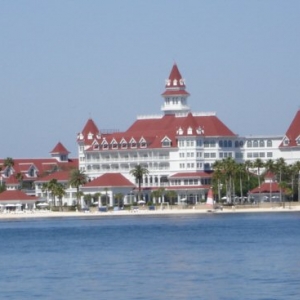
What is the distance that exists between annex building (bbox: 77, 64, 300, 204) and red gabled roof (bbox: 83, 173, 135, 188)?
1.65 ft

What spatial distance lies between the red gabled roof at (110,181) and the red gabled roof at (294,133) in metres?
22.3

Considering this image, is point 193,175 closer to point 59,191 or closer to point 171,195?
point 171,195

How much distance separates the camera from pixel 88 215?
540 feet

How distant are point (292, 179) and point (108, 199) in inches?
1072

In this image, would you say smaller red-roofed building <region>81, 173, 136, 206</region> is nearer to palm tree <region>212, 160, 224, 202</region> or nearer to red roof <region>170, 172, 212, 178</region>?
red roof <region>170, 172, 212, 178</region>

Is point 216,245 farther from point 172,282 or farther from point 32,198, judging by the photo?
point 32,198

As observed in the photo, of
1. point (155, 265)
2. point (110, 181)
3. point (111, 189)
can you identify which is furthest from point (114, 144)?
point (155, 265)

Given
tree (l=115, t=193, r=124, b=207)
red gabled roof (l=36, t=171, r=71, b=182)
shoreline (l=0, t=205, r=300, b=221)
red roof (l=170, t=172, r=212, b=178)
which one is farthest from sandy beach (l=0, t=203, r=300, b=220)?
red gabled roof (l=36, t=171, r=71, b=182)

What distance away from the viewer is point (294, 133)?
191 metres

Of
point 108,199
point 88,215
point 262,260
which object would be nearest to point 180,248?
point 262,260

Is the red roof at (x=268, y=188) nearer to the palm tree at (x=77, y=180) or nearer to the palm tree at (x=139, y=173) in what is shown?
the palm tree at (x=139, y=173)

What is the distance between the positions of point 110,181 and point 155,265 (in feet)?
374

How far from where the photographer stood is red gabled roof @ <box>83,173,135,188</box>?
18025cm

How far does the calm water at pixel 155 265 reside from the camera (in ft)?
182
